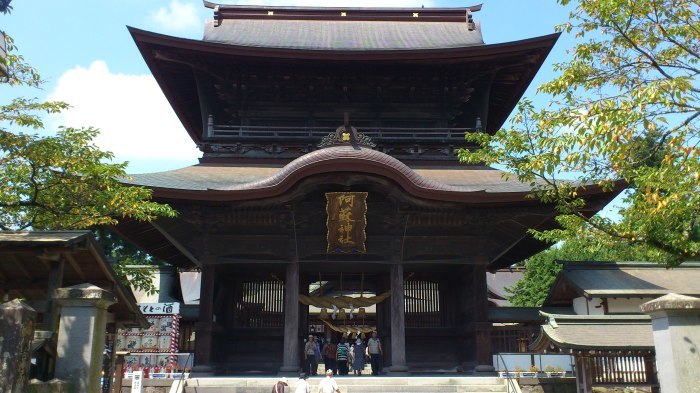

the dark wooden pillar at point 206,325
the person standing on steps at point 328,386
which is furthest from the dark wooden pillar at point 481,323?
the dark wooden pillar at point 206,325

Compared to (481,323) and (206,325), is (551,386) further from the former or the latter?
(206,325)

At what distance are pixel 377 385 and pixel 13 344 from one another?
933cm

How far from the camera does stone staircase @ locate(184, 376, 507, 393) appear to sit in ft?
44.9

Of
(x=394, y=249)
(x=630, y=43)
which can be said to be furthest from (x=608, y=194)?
(x=630, y=43)

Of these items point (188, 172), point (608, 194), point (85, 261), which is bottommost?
point (85, 261)

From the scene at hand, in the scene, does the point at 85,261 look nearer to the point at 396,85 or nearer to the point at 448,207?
the point at 448,207

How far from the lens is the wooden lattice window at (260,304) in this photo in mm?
18406

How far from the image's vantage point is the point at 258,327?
18.3 metres

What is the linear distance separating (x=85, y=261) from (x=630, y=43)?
8658mm

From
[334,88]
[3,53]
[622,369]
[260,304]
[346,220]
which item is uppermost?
[334,88]

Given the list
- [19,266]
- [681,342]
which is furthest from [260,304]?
[681,342]

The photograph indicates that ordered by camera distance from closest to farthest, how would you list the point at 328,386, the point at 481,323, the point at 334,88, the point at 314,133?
the point at 328,386 < the point at 481,323 < the point at 314,133 < the point at 334,88

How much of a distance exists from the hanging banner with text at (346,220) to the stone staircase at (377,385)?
11.8 feet

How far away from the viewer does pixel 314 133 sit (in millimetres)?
18578
